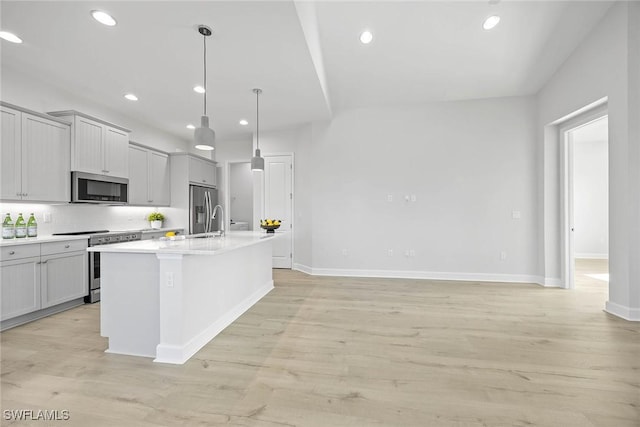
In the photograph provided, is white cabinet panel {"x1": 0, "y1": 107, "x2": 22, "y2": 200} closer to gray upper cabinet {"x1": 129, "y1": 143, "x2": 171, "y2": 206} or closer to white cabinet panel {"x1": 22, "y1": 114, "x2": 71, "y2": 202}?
white cabinet panel {"x1": 22, "y1": 114, "x2": 71, "y2": 202}

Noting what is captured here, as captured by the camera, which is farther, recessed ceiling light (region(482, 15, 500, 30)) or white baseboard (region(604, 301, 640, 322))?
recessed ceiling light (region(482, 15, 500, 30))

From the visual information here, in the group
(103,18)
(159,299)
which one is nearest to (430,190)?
(159,299)

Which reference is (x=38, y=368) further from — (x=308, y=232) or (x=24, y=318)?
(x=308, y=232)

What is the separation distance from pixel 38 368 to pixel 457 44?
5.39m

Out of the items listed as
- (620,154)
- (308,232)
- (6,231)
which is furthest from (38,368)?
(620,154)

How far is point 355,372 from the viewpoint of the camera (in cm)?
213

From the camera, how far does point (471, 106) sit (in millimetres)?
4934

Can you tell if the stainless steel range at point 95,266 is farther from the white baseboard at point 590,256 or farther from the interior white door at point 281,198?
the white baseboard at point 590,256

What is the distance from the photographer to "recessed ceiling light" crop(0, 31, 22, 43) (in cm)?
277

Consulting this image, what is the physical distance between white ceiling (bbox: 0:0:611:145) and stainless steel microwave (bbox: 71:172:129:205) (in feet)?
3.85

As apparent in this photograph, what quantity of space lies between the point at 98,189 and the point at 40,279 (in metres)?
1.37

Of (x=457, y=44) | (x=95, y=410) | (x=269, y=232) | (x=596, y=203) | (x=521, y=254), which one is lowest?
(x=95, y=410)

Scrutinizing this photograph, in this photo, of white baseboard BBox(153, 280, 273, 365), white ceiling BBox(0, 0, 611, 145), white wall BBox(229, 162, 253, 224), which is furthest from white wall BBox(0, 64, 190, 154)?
white baseboard BBox(153, 280, 273, 365)

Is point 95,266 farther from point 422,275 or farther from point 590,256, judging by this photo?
point 590,256
